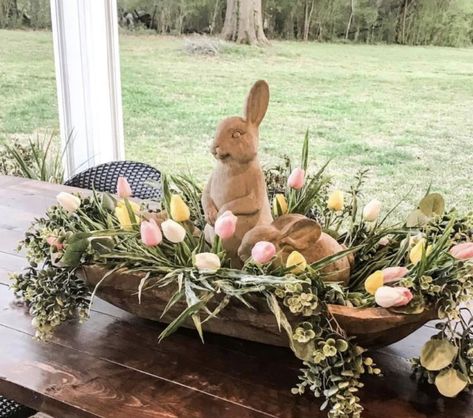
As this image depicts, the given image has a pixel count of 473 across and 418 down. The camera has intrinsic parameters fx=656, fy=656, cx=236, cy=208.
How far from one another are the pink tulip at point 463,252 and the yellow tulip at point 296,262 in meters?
0.25

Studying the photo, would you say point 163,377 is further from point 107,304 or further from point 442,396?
point 442,396

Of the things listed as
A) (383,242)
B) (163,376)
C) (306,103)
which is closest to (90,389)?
(163,376)

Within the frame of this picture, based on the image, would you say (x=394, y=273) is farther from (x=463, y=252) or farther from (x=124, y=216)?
(x=124, y=216)

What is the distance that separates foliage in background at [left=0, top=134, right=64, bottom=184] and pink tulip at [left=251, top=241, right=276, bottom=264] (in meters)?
2.16

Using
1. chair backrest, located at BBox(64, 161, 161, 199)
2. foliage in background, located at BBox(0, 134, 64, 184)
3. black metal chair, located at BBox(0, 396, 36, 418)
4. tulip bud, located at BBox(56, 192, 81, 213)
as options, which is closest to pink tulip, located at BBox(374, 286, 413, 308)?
tulip bud, located at BBox(56, 192, 81, 213)

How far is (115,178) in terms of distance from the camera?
98.4 inches

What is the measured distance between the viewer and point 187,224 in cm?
131

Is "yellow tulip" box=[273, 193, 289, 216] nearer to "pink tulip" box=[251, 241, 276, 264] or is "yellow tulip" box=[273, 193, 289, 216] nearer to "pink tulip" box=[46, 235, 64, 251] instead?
"pink tulip" box=[251, 241, 276, 264]

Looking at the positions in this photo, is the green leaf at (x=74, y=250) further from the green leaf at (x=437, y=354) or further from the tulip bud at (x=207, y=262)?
the green leaf at (x=437, y=354)

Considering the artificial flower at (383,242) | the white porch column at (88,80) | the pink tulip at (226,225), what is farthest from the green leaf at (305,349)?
the white porch column at (88,80)

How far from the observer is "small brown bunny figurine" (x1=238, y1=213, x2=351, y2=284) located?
3.76ft

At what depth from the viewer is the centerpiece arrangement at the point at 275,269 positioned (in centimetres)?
104

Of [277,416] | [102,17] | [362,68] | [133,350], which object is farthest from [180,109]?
[277,416]

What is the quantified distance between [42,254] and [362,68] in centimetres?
187
